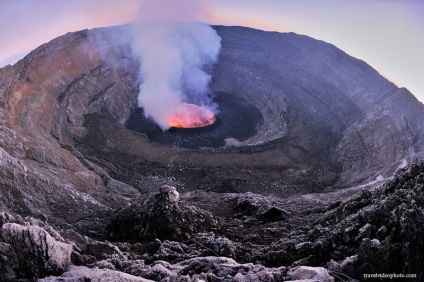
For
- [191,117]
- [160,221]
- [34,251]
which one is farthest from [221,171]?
[34,251]

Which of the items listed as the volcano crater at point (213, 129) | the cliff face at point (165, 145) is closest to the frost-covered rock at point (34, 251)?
the cliff face at point (165, 145)

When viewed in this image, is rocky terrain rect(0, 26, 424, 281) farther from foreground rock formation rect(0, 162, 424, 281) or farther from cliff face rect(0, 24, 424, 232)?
cliff face rect(0, 24, 424, 232)

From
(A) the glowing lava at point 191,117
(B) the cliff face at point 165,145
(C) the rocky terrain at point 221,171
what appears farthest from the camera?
(A) the glowing lava at point 191,117

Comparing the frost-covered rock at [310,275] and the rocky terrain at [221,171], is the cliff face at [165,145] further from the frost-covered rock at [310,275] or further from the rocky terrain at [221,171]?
the frost-covered rock at [310,275]

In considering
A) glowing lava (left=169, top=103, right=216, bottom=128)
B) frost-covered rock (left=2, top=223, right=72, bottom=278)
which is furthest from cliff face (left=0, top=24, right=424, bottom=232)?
frost-covered rock (left=2, top=223, right=72, bottom=278)

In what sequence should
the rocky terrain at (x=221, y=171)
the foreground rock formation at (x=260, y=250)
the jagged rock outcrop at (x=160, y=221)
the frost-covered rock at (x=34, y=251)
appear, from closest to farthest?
the foreground rock formation at (x=260, y=250) → the frost-covered rock at (x=34, y=251) → the rocky terrain at (x=221, y=171) → the jagged rock outcrop at (x=160, y=221)

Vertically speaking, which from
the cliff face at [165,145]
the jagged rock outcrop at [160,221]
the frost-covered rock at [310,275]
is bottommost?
the frost-covered rock at [310,275]
